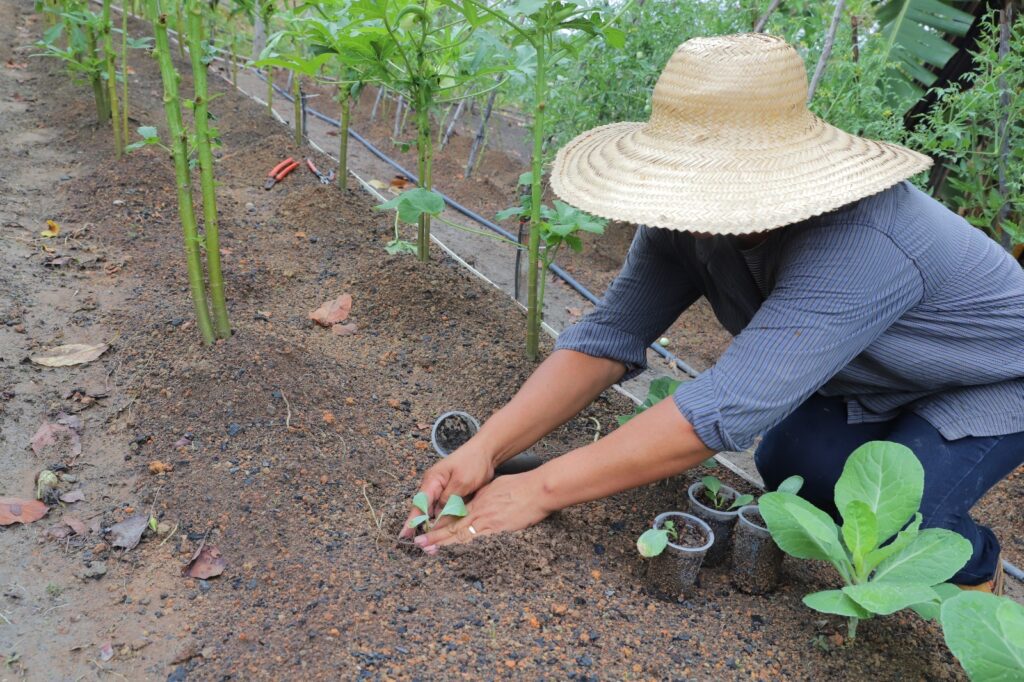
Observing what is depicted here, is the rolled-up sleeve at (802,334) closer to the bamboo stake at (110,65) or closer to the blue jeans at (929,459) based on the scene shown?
the blue jeans at (929,459)

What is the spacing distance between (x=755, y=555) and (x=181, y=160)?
1.68 meters

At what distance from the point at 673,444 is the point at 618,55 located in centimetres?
266

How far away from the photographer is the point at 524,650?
1485 mm

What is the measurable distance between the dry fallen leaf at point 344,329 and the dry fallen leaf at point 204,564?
1.12 metres

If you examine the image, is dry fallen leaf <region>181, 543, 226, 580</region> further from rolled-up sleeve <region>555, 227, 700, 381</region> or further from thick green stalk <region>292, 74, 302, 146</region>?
thick green stalk <region>292, 74, 302, 146</region>

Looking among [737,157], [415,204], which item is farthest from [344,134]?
[737,157]

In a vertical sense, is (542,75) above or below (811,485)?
above

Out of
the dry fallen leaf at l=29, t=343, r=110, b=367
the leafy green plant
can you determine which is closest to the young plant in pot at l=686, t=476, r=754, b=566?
the leafy green plant

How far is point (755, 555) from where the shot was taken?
1.67 meters

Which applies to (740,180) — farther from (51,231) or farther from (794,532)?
(51,231)

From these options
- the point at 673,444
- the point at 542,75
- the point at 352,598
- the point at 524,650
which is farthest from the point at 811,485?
the point at 542,75

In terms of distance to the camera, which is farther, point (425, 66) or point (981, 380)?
point (425, 66)

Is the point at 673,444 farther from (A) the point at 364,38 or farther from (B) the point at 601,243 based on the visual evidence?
(B) the point at 601,243

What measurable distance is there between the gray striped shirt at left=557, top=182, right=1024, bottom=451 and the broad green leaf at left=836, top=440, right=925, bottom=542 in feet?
0.58
